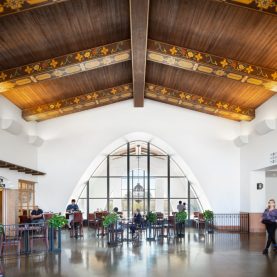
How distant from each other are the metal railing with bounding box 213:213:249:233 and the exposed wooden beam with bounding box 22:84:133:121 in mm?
6690

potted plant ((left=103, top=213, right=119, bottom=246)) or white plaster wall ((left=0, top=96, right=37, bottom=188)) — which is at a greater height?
white plaster wall ((left=0, top=96, right=37, bottom=188))

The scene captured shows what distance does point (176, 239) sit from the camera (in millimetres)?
14016

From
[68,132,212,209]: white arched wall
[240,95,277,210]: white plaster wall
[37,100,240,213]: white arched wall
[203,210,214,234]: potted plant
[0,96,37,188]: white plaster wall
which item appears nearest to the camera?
[0,96,37,188]: white plaster wall

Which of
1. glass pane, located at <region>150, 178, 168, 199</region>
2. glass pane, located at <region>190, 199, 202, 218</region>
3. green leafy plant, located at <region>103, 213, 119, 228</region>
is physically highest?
glass pane, located at <region>150, 178, 168, 199</region>

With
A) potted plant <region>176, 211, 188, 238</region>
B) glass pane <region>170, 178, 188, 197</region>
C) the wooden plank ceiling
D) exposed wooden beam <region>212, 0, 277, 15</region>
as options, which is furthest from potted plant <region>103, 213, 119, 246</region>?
glass pane <region>170, 178, 188, 197</region>

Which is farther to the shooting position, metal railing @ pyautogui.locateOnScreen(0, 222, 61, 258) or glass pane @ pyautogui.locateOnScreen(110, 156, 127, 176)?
glass pane @ pyautogui.locateOnScreen(110, 156, 127, 176)

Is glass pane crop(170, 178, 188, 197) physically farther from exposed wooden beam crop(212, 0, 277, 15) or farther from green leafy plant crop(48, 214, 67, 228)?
exposed wooden beam crop(212, 0, 277, 15)

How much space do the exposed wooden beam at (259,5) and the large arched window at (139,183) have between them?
41.9ft

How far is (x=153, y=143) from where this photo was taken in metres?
20.4

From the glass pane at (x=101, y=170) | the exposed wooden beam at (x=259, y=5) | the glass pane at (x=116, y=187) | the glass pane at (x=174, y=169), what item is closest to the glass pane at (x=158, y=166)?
the glass pane at (x=174, y=169)

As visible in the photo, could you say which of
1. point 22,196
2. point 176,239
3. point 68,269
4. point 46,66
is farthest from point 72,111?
point 68,269

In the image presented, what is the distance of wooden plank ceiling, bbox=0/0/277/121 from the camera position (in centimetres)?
943

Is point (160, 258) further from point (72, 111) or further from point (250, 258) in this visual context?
point (72, 111)

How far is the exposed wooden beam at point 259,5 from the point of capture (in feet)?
27.6
